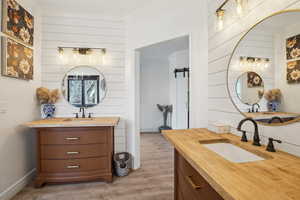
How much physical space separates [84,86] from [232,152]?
Result: 2502 mm

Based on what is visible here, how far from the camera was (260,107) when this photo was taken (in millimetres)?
1099

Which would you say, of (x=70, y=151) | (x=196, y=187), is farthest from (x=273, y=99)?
(x=70, y=151)

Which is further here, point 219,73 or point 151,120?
point 151,120

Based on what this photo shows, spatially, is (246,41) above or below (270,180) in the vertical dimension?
above

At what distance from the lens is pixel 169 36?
2.21 metres

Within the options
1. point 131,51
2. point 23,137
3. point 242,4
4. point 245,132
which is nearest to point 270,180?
point 245,132

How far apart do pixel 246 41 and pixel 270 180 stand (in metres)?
1.06

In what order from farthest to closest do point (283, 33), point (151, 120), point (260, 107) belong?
1. point (151, 120)
2. point (260, 107)
3. point (283, 33)

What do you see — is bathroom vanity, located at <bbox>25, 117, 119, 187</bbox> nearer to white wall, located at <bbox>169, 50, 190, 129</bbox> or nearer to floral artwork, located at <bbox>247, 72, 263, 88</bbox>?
floral artwork, located at <bbox>247, 72, 263, 88</bbox>

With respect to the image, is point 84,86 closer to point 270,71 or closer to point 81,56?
point 81,56

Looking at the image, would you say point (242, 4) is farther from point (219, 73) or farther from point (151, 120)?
point (151, 120)

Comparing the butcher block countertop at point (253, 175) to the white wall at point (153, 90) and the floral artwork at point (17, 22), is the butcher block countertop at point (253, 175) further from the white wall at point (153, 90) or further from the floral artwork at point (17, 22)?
the white wall at point (153, 90)

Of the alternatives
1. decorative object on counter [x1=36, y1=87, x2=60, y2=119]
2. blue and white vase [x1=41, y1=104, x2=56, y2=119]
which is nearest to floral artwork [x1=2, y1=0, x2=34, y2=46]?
decorative object on counter [x1=36, y1=87, x2=60, y2=119]

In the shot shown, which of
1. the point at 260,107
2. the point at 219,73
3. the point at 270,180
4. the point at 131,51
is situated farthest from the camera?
the point at 131,51
